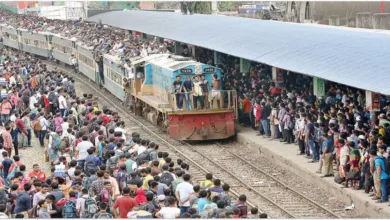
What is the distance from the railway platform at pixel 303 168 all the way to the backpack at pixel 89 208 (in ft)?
19.7

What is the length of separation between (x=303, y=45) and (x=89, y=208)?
43.7 feet

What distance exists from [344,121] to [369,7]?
2275 cm

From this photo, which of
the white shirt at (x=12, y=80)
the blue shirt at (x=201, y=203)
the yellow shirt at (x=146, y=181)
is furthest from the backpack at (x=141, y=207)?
the white shirt at (x=12, y=80)

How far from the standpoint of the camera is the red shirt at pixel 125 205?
13297 millimetres

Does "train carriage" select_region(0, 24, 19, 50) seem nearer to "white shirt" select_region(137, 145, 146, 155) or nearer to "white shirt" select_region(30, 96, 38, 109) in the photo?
"white shirt" select_region(30, 96, 38, 109)

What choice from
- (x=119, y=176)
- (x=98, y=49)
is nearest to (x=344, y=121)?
(x=119, y=176)

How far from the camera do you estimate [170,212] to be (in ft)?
41.4

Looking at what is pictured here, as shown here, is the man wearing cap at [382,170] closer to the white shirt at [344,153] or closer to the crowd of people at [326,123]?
the crowd of people at [326,123]

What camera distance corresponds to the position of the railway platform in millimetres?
17312

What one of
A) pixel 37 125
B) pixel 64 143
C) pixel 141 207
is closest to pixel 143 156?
pixel 141 207

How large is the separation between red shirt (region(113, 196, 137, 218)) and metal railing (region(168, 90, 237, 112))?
42.6 feet

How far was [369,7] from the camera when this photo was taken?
137ft

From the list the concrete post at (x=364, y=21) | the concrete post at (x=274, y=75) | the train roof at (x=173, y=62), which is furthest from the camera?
the concrete post at (x=364, y=21)

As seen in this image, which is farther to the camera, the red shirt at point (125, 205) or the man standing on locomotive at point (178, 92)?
the man standing on locomotive at point (178, 92)
